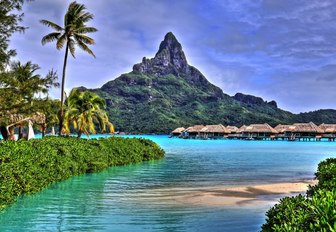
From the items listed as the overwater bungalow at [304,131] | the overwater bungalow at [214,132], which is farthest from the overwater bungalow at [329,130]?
the overwater bungalow at [214,132]

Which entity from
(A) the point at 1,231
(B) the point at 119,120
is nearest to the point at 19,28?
(A) the point at 1,231

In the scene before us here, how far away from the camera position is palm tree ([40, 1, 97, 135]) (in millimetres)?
25062

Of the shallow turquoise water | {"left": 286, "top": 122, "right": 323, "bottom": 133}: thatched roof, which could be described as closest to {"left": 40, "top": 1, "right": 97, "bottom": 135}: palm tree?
the shallow turquoise water

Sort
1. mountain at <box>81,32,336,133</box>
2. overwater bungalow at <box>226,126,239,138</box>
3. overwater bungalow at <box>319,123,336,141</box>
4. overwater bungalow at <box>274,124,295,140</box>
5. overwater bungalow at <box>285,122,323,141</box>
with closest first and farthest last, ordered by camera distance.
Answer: overwater bungalow at <box>319,123,336,141</box>
overwater bungalow at <box>285,122,323,141</box>
overwater bungalow at <box>274,124,295,140</box>
overwater bungalow at <box>226,126,239,138</box>
mountain at <box>81,32,336,133</box>

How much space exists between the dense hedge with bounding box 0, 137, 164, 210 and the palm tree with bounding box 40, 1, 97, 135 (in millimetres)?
4265

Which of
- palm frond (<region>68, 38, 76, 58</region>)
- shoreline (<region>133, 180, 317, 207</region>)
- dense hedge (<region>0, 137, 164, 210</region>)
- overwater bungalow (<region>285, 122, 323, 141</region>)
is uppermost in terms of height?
palm frond (<region>68, 38, 76, 58</region>)

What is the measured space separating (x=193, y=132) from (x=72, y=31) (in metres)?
92.9

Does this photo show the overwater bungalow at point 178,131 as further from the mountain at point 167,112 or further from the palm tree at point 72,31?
the palm tree at point 72,31

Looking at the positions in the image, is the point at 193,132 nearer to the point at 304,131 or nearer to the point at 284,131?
the point at 284,131

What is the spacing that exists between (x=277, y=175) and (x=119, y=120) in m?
138

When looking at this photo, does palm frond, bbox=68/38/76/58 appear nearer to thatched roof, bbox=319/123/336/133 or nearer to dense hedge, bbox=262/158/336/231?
dense hedge, bbox=262/158/336/231

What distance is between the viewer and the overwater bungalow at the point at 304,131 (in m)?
96.0

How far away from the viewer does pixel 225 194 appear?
15180mm

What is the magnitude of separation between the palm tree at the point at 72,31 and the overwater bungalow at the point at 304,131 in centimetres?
8245
